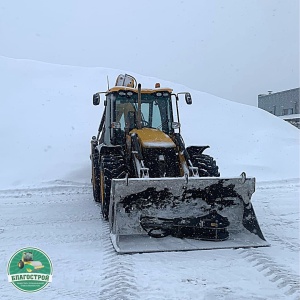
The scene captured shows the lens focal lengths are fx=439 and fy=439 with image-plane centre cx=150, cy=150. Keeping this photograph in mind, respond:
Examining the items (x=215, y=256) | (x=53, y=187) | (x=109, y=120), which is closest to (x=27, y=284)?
(x=215, y=256)

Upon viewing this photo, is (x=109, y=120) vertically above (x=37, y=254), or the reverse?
(x=109, y=120)

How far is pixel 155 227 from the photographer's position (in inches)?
223

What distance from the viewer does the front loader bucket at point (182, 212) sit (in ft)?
18.2

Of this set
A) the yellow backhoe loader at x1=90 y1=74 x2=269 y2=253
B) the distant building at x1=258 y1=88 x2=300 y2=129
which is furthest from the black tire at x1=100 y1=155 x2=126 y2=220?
the distant building at x1=258 y1=88 x2=300 y2=129

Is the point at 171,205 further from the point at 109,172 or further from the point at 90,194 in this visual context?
the point at 90,194

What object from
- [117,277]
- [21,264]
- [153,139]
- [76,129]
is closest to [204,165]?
[153,139]

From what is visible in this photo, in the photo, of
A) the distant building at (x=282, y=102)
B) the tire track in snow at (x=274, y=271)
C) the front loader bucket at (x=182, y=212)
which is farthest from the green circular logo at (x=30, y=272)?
the distant building at (x=282, y=102)

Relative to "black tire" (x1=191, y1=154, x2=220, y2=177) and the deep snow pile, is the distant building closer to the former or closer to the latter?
the deep snow pile

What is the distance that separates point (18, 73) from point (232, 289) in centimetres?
1954

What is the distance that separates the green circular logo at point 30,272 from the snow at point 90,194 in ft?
0.97

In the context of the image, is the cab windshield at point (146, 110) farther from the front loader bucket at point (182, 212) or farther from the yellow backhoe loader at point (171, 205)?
the front loader bucket at point (182, 212)

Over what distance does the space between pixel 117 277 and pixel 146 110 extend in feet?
12.0

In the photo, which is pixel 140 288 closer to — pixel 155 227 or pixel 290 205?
pixel 155 227

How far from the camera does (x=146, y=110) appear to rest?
294 inches
